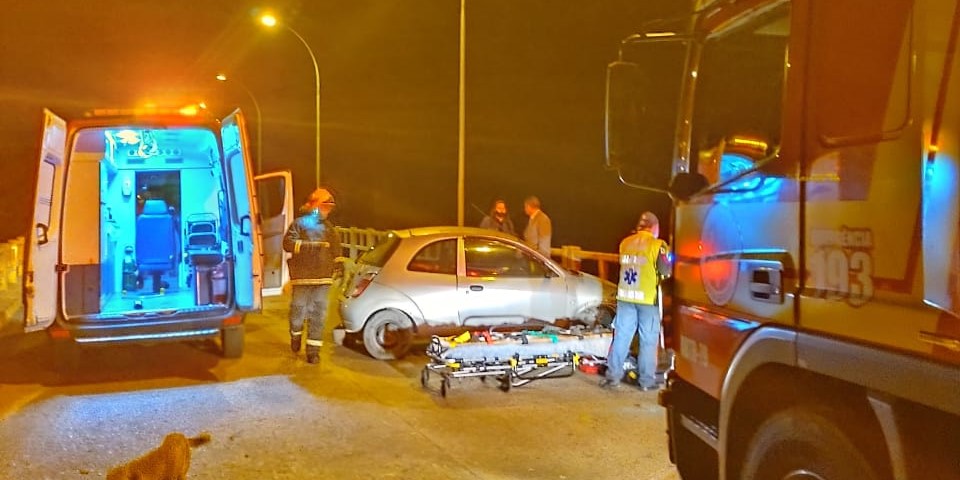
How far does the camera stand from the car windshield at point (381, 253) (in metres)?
9.66

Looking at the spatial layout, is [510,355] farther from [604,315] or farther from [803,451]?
[803,451]

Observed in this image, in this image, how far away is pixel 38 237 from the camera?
7719 mm

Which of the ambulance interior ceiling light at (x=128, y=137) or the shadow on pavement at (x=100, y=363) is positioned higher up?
the ambulance interior ceiling light at (x=128, y=137)

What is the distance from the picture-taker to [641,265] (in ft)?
25.8

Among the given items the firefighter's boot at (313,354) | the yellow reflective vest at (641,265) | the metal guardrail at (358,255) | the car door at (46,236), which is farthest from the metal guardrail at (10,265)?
the yellow reflective vest at (641,265)

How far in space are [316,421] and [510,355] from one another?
2.03 metres

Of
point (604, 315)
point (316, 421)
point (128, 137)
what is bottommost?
point (316, 421)

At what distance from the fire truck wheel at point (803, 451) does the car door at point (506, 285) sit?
604cm

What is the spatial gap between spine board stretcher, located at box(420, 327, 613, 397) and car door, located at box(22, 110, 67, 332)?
3.39 m

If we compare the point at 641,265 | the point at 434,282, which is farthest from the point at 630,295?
the point at 434,282

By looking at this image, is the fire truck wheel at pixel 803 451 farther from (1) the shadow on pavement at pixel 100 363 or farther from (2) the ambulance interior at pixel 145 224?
(2) the ambulance interior at pixel 145 224

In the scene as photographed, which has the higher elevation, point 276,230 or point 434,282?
point 276,230

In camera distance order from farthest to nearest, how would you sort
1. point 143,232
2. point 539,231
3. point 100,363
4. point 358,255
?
point 358,255 → point 539,231 → point 143,232 → point 100,363

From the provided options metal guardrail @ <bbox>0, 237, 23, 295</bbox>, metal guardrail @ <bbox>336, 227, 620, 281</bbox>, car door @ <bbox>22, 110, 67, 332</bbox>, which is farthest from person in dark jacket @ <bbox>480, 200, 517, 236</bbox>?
metal guardrail @ <bbox>0, 237, 23, 295</bbox>
